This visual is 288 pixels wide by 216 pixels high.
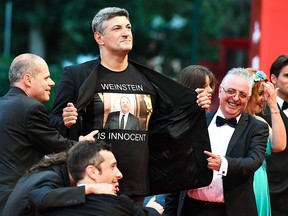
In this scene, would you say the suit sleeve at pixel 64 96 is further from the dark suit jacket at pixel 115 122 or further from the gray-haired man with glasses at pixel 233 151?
the gray-haired man with glasses at pixel 233 151

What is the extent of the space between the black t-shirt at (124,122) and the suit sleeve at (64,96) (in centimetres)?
15

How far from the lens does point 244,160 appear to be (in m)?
6.88

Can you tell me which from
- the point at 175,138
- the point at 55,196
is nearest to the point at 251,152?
the point at 175,138

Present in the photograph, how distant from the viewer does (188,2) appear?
34375 millimetres

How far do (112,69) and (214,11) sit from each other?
1126 inches

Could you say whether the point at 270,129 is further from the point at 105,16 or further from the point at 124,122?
the point at 105,16

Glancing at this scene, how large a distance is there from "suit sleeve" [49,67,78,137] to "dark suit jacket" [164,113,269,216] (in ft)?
3.87

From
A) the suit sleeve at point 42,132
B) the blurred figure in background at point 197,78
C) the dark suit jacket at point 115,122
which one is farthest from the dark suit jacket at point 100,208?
the blurred figure in background at point 197,78

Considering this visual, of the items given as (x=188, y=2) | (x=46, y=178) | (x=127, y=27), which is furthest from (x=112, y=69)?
(x=188, y=2)

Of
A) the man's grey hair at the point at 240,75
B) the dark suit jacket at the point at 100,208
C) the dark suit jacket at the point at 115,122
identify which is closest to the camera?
the dark suit jacket at the point at 100,208

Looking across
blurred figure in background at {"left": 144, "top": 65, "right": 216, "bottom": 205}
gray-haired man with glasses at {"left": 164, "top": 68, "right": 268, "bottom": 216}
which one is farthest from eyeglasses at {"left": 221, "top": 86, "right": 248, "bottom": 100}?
blurred figure in background at {"left": 144, "top": 65, "right": 216, "bottom": 205}

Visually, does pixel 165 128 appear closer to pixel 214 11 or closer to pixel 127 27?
pixel 127 27

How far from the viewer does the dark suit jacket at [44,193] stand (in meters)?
5.73

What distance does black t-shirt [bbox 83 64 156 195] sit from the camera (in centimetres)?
684
